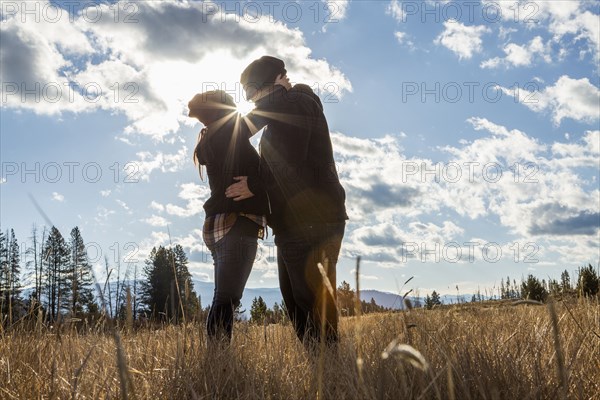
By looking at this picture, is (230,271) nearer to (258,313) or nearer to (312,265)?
(312,265)

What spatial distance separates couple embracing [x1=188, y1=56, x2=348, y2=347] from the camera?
339 cm

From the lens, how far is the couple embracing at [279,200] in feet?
11.1

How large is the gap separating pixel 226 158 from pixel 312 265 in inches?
41.6

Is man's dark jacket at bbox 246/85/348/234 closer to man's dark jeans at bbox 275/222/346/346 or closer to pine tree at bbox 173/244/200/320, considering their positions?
man's dark jeans at bbox 275/222/346/346

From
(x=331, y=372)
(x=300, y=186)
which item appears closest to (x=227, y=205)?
(x=300, y=186)

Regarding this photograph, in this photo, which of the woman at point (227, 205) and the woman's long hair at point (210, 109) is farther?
the woman's long hair at point (210, 109)

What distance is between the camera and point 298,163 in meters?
3.39

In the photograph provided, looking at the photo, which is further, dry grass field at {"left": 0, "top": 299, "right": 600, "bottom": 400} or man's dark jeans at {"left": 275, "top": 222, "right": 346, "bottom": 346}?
man's dark jeans at {"left": 275, "top": 222, "right": 346, "bottom": 346}

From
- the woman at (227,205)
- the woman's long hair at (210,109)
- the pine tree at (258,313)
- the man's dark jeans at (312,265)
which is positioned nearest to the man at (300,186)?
the man's dark jeans at (312,265)

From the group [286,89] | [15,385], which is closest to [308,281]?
[286,89]

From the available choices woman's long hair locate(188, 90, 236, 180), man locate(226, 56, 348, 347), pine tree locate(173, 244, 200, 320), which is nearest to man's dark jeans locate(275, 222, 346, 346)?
man locate(226, 56, 348, 347)

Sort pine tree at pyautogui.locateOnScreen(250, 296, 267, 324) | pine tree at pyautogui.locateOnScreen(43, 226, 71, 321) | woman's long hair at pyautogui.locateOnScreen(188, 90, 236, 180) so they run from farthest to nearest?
pine tree at pyautogui.locateOnScreen(250, 296, 267, 324) → woman's long hair at pyautogui.locateOnScreen(188, 90, 236, 180) → pine tree at pyautogui.locateOnScreen(43, 226, 71, 321)

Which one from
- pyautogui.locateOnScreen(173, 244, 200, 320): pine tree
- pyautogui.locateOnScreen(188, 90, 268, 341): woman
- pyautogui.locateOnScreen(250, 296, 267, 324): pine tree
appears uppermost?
pyautogui.locateOnScreen(188, 90, 268, 341): woman

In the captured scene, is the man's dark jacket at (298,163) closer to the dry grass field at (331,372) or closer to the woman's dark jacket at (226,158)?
the woman's dark jacket at (226,158)
